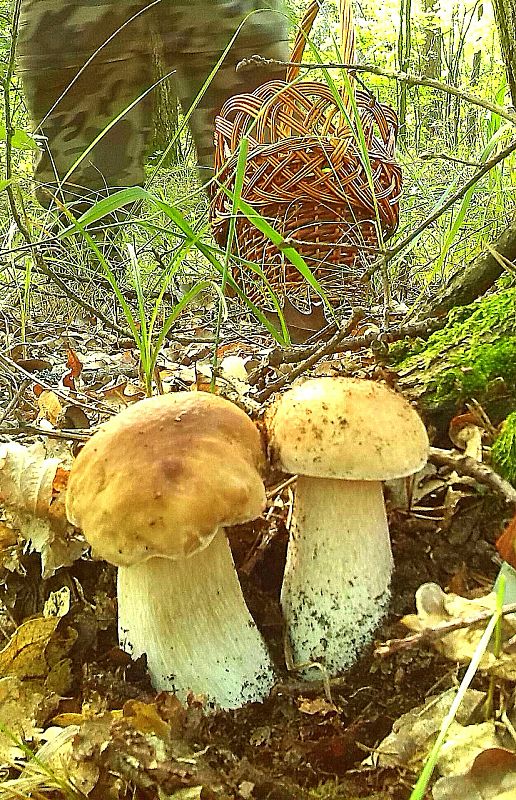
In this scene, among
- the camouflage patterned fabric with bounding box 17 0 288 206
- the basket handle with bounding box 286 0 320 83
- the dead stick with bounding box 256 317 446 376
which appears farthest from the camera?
the camouflage patterned fabric with bounding box 17 0 288 206

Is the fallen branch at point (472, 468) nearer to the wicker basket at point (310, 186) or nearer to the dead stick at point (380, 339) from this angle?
the dead stick at point (380, 339)

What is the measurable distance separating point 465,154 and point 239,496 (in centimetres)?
380

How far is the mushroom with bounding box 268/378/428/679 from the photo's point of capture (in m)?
1.21

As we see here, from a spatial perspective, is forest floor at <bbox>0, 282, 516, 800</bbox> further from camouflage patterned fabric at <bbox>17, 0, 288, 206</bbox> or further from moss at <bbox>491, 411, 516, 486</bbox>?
camouflage patterned fabric at <bbox>17, 0, 288, 206</bbox>

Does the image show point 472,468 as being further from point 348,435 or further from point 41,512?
point 41,512

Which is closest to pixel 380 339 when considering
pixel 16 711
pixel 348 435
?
pixel 348 435

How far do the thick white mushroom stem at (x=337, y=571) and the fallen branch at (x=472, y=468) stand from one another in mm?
147

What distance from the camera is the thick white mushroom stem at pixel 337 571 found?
1334 mm

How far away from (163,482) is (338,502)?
1.38ft

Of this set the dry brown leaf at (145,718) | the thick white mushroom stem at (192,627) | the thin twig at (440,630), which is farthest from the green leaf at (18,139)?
the thin twig at (440,630)

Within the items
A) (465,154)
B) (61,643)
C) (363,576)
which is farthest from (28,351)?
(465,154)

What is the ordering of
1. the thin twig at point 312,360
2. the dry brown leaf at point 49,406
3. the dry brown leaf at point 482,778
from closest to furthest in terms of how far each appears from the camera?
1. the dry brown leaf at point 482,778
2. the thin twig at point 312,360
3. the dry brown leaf at point 49,406

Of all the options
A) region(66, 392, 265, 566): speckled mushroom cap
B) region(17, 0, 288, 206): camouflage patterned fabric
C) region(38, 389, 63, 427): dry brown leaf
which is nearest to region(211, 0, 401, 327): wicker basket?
region(38, 389, 63, 427): dry brown leaf

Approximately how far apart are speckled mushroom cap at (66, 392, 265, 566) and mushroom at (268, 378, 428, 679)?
117 millimetres
